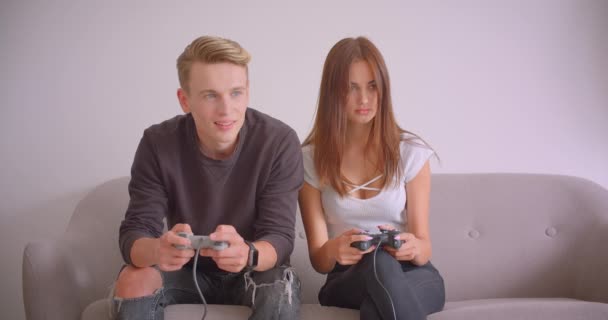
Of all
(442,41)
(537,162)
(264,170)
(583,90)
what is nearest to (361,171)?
(264,170)

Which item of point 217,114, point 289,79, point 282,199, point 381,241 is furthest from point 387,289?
point 289,79

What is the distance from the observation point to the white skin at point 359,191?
140 cm

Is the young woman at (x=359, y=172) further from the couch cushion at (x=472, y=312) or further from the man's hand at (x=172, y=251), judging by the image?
the man's hand at (x=172, y=251)

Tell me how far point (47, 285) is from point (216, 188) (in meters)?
0.49

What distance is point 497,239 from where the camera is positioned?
1753mm

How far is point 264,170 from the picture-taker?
141 centimetres

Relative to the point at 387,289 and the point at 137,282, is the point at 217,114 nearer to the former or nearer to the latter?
the point at 137,282

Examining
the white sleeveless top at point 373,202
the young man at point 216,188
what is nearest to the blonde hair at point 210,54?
the young man at point 216,188

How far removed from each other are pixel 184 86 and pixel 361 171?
560 millimetres

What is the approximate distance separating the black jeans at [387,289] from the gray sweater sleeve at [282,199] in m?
0.17

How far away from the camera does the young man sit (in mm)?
1287

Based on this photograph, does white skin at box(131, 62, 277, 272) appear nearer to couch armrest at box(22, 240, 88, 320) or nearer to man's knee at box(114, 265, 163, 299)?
man's knee at box(114, 265, 163, 299)

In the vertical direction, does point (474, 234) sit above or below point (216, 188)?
below

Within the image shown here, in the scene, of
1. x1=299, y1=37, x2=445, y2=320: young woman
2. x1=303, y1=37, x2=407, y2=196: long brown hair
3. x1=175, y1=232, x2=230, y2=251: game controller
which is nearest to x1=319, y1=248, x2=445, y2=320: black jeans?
x1=299, y1=37, x2=445, y2=320: young woman
